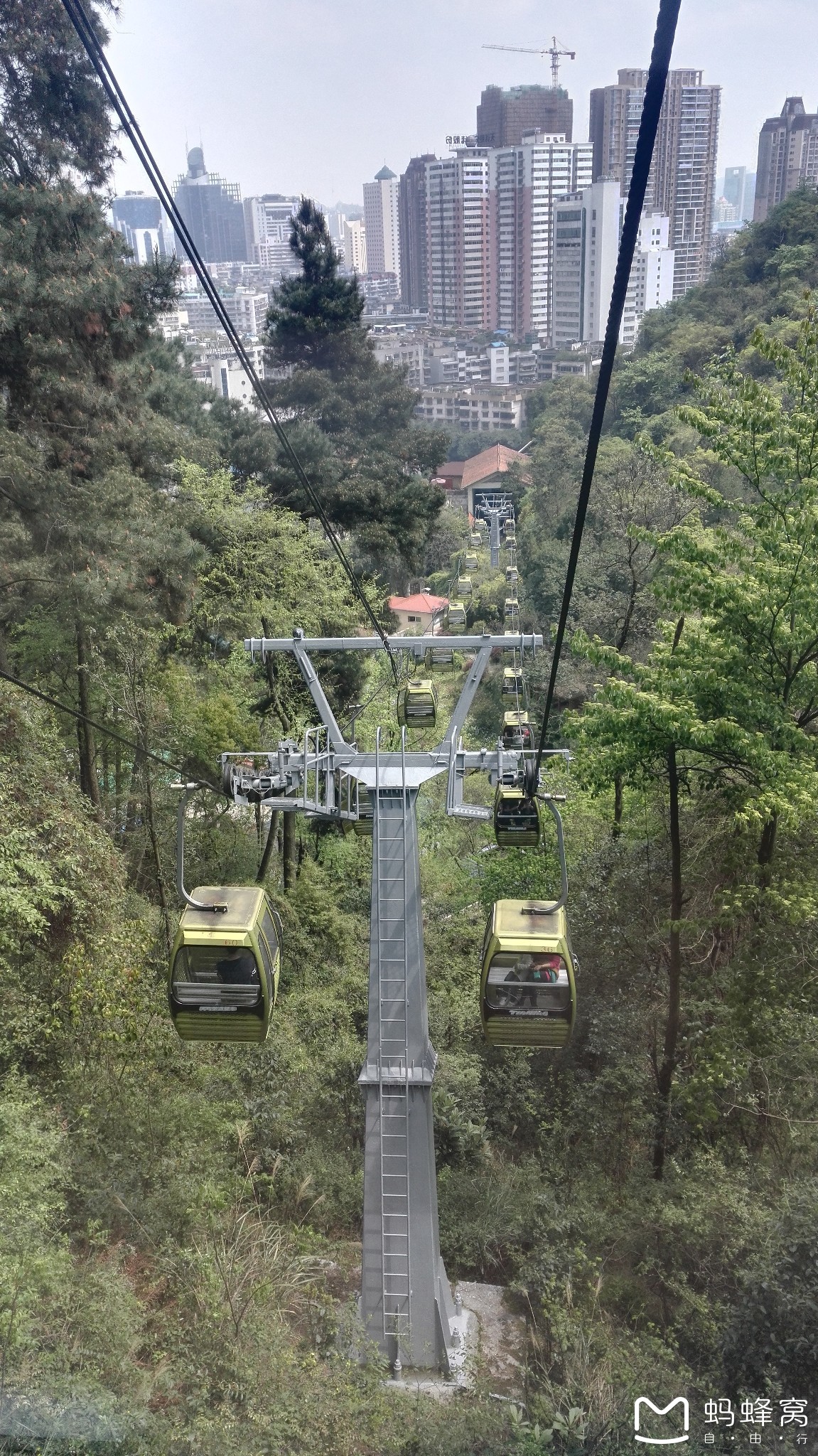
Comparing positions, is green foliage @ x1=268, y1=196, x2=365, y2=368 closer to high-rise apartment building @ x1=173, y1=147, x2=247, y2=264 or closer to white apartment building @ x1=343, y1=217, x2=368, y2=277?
high-rise apartment building @ x1=173, y1=147, x2=247, y2=264

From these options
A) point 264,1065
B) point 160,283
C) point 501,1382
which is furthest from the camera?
point 160,283

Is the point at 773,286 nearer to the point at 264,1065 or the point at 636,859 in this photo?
the point at 636,859

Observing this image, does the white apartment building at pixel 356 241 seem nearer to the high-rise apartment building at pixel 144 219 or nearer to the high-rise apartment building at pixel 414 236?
the high-rise apartment building at pixel 414 236

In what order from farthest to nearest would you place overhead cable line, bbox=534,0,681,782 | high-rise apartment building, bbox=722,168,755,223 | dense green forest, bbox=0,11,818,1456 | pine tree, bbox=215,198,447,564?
high-rise apartment building, bbox=722,168,755,223
pine tree, bbox=215,198,447,564
dense green forest, bbox=0,11,818,1456
overhead cable line, bbox=534,0,681,782

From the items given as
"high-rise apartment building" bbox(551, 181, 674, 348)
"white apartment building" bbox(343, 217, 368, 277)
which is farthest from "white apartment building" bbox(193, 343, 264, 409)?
"white apartment building" bbox(343, 217, 368, 277)

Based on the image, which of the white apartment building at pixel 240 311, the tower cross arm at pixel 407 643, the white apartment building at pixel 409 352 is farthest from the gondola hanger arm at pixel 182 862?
the white apartment building at pixel 409 352

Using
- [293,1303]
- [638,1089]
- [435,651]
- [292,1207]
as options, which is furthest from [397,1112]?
[435,651]

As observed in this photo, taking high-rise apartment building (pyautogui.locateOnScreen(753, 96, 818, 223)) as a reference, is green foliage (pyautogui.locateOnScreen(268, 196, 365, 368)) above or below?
below
